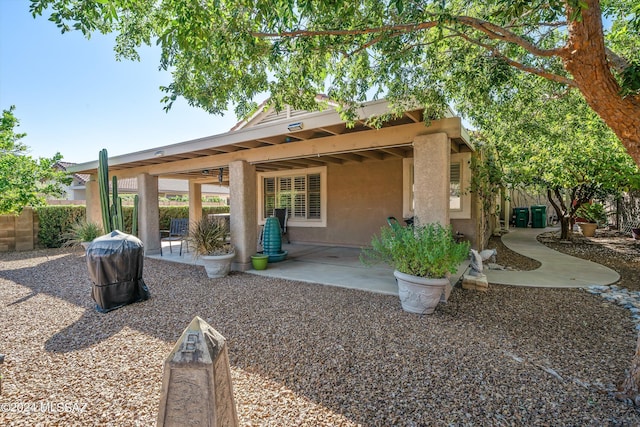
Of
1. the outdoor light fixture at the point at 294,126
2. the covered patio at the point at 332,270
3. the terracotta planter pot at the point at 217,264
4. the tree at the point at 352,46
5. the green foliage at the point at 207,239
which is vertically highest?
the tree at the point at 352,46

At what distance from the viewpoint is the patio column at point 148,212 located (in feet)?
26.0

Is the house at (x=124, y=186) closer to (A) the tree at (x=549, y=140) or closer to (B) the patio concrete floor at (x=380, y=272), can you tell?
(B) the patio concrete floor at (x=380, y=272)

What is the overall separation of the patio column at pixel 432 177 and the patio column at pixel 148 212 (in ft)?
22.8

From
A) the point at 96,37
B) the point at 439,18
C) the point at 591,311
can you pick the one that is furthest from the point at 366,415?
the point at 96,37

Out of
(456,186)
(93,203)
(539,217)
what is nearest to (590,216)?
(539,217)

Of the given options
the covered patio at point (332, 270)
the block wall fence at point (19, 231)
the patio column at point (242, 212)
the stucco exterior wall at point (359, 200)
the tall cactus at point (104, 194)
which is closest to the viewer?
the covered patio at point (332, 270)

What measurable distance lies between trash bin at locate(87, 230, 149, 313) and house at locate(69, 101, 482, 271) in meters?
2.12

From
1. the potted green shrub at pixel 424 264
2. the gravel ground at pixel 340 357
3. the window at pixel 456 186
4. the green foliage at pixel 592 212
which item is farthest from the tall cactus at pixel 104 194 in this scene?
the green foliage at pixel 592 212

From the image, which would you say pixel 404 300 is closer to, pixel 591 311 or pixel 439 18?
pixel 591 311

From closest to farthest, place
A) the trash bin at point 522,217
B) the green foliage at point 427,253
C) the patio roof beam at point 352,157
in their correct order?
the green foliage at point 427,253
the patio roof beam at point 352,157
the trash bin at point 522,217

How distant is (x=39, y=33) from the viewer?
185 inches

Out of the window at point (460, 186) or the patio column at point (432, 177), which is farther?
the window at point (460, 186)

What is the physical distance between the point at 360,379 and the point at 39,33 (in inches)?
264

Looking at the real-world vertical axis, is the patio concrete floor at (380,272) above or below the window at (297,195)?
below
